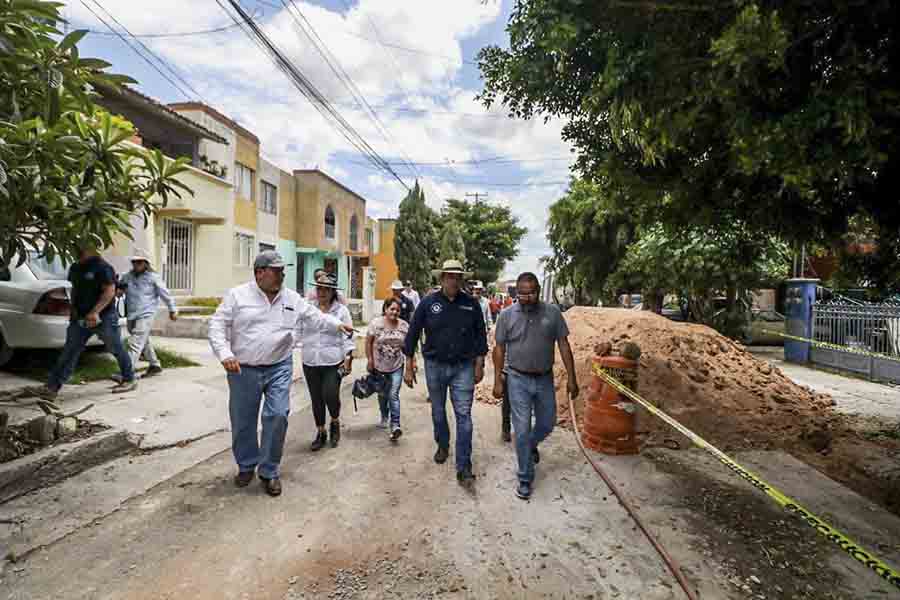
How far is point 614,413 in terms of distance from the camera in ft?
16.4

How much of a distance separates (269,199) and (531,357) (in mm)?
20386

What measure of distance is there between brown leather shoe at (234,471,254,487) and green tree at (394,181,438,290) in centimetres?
2403

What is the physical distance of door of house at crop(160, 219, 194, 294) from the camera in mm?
14406

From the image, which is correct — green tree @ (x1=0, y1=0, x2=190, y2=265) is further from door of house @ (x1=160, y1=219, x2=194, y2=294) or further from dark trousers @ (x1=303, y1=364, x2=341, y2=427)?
door of house @ (x1=160, y1=219, x2=194, y2=294)

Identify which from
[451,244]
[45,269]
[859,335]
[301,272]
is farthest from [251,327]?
[451,244]

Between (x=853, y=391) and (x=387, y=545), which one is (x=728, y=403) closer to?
(x=853, y=391)

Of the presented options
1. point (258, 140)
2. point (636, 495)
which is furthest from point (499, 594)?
point (258, 140)

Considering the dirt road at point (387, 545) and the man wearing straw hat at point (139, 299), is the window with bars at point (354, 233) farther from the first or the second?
the dirt road at point (387, 545)

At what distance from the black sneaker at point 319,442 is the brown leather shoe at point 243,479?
0.97 metres

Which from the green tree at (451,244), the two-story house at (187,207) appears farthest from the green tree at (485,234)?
the two-story house at (187,207)

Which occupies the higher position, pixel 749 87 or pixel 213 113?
pixel 213 113

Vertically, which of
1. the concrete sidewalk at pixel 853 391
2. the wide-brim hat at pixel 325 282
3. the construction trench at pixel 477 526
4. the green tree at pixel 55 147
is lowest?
the construction trench at pixel 477 526

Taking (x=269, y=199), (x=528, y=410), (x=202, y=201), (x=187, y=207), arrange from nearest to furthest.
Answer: (x=528, y=410) → (x=187, y=207) → (x=202, y=201) → (x=269, y=199)

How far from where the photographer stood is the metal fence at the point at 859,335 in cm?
902
